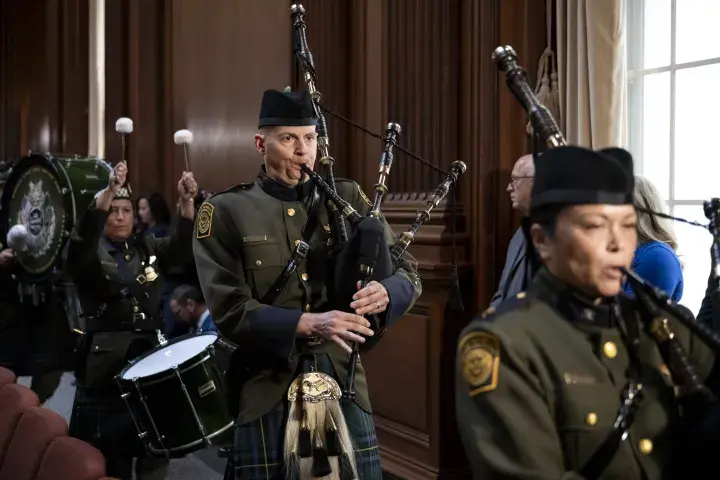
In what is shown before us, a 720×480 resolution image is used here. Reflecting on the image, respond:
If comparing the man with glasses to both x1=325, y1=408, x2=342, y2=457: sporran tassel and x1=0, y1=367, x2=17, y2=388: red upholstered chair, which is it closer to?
x1=325, y1=408, x2=342, y2=457: sporran tassel

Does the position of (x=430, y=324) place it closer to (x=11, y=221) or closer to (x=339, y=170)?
(x=339, y=170)

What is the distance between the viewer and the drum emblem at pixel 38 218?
14.8 feet

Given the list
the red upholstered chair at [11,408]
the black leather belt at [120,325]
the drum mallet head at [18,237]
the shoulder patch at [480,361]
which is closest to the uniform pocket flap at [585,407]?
the shoulder patch at [480,361]

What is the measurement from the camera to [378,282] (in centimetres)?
222

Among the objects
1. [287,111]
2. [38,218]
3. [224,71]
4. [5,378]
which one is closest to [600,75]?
[287,111]

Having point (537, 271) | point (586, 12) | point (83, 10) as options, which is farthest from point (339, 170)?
point (83, 10)

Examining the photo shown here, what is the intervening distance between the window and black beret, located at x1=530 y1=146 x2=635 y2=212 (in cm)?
187

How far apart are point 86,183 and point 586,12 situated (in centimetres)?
252

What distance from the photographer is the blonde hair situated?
96.0 inches

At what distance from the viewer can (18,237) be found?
15.4 ft

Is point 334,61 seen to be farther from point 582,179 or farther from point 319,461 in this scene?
point 582,179

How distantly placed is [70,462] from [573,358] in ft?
4.36

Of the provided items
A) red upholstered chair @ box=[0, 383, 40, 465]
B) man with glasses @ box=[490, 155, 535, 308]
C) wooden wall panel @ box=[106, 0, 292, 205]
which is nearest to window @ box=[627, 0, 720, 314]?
man with glasses @ box=[490, 155, 535, 308]

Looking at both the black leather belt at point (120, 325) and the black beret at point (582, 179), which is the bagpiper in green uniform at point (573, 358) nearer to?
the black beret at point (582, 179)
